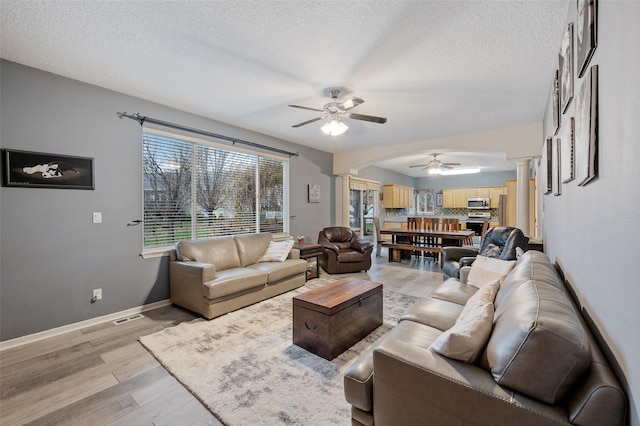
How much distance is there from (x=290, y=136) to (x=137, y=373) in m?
4.22

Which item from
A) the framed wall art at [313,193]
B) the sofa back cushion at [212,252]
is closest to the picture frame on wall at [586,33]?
the sofa back cushion at [212,252]

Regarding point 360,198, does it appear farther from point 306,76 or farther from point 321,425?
point 321,425

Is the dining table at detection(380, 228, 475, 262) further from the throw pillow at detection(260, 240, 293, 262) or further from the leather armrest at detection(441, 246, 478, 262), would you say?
the throw pillow at detection(260, 240, 293, 262)

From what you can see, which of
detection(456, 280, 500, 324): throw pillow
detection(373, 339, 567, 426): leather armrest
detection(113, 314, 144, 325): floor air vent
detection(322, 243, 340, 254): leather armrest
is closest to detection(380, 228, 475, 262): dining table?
detection(322, 243, 340, 254): leather armrest

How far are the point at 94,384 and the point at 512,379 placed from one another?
2.69 metres

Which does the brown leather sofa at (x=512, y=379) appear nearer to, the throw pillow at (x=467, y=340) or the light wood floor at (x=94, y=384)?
the throw pillow at (x=467, y=340)

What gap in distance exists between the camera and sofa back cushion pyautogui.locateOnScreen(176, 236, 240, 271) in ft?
11.9

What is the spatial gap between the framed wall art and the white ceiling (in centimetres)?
239

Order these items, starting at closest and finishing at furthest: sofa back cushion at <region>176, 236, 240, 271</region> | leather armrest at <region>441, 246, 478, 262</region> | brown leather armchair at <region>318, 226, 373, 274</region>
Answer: sofa back cushion at <region>176, 236, 240, 271</region>
leather armrest at <region>441, 246, 478, 262</region>
brown leather armchair at <region>318, 226, 373, 274</region>

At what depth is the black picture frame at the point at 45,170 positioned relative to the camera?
2631mm

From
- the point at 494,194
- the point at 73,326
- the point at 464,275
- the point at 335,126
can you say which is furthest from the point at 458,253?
the point at 494,194

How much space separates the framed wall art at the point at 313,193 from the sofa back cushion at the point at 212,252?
2313 mm

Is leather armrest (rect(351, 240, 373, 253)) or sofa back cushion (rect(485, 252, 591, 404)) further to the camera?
leather armrest (rect(351, 240, 373, 253))

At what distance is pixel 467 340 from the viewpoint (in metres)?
1.24
